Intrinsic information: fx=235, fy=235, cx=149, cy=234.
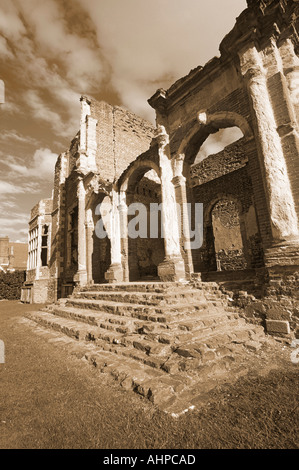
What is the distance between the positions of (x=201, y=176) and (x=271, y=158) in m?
10.9

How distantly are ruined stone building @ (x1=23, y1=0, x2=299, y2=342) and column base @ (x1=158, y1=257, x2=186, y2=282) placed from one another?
0.03m

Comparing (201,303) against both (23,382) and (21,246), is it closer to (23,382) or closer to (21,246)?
(23,382)

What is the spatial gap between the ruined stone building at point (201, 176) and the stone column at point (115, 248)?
0.16 feet

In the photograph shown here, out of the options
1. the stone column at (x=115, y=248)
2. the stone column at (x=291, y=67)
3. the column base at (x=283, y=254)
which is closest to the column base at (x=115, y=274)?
the stone column at (x=115, y=248)

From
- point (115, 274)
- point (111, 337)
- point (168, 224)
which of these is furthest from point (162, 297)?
point (115, 274)

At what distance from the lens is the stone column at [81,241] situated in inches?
502

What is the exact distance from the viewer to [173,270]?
25.7 feet

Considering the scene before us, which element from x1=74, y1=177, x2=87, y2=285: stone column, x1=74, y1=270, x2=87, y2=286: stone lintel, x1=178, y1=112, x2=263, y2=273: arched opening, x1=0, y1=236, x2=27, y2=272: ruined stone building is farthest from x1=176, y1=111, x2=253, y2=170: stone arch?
x1=0, y1=236, x2=27, y2=272: ruined stone building

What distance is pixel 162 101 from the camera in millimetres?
9383

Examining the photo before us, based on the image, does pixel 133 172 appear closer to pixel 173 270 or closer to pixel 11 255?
pixel 173 270

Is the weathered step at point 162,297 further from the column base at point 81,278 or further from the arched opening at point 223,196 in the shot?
the column base at point 81,278

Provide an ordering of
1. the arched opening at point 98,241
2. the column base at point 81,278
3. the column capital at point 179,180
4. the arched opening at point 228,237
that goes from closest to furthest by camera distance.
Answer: the column capital at point 179,180 → the column base at point 81,278 → the arched opening at point 98,241 → the arched opening at point 228,237

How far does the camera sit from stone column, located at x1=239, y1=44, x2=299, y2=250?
17.5ft
